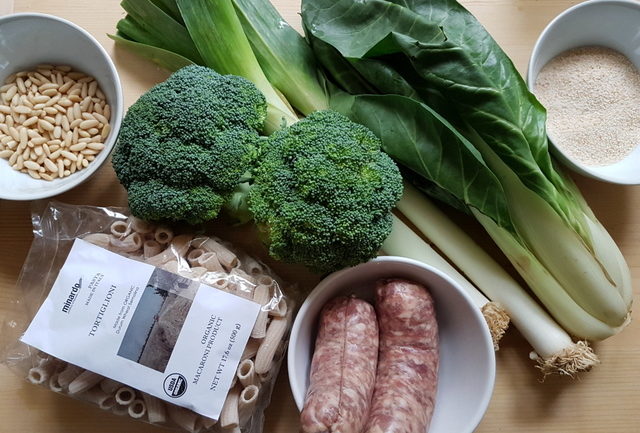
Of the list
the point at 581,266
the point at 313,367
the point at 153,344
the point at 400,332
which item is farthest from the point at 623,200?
the point at 153,344

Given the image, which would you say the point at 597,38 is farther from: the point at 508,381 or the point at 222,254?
the point at 222,254

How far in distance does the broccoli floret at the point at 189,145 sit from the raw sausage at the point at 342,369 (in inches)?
10.8

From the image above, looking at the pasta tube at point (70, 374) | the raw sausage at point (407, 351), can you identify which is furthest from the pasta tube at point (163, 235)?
the raw sausage at point (407, 351)

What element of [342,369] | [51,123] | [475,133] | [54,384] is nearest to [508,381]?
[342,369]

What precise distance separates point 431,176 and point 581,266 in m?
0.30

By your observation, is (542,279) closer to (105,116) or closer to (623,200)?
(623,200)

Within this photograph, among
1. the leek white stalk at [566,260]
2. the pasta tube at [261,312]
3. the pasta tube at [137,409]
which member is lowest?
the pasta tube at [137,409]

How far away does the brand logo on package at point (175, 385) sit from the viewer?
886 millimetres

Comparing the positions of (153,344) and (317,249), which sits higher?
(317,249)

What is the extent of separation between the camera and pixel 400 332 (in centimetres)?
96

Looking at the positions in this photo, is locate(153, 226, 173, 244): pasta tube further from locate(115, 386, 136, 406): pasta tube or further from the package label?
locate(115, 386, 136, 406): pasta tube

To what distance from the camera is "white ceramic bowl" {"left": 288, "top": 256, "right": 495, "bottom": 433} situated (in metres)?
0.94

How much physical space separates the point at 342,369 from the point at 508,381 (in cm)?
35

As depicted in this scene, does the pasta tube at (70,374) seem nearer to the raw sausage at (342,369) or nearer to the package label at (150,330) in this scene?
the package label at (150,330)
